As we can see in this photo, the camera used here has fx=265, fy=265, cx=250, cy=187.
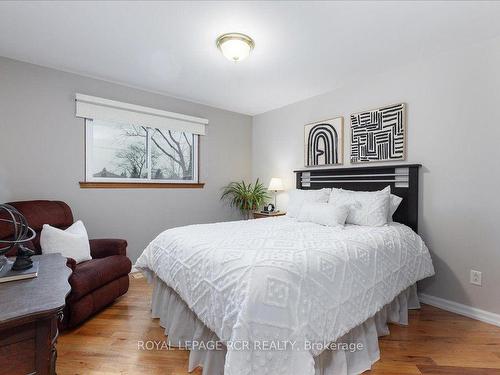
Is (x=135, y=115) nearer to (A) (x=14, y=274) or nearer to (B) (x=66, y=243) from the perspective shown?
(B) (x=66, y=243)

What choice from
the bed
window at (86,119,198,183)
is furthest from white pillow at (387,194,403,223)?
window at (86,119,198,183)

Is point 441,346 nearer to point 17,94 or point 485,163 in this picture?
point 485,163

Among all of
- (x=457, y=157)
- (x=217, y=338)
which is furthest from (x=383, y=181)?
(x=217, y=338)

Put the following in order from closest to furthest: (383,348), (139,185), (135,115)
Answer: (383,348) < (135,115) < (139,185)

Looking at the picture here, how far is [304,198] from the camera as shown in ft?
10.3

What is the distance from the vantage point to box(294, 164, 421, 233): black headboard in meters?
2.68

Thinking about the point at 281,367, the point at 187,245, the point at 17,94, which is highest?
the point at 17,94

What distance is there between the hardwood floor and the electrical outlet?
33 cm

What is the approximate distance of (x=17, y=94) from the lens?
2.70m

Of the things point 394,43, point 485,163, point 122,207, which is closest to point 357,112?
point 394,43

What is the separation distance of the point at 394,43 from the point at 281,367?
2.65 metres

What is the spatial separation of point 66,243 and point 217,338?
5.54 ft

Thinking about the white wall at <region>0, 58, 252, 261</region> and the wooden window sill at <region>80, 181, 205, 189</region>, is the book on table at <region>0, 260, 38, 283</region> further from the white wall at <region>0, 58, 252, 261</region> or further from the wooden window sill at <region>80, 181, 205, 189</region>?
the wooden window sill at <region>80, 181, 205, 189</region>

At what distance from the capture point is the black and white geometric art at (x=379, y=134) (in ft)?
9.29
